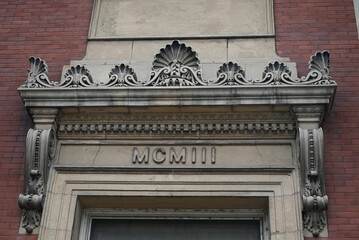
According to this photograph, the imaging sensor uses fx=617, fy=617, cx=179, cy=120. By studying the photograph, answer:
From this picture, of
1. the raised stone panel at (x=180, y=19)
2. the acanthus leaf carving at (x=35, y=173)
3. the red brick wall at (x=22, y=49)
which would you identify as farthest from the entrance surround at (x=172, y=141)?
the raised stone panel at (x=180, y=19)

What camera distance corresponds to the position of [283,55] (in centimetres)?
885

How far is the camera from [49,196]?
7801 millimetres

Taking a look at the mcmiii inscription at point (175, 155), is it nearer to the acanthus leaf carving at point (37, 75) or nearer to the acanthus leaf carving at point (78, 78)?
the acanthus leaf carving at point (78, 78)

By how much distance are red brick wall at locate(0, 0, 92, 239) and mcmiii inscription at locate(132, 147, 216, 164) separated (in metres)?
1.60

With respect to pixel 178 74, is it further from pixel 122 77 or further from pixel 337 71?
pixel 337 71

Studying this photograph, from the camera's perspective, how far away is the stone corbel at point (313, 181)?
7355 mm

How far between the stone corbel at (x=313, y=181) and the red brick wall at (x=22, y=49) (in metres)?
3.59

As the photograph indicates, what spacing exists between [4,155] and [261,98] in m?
3.51

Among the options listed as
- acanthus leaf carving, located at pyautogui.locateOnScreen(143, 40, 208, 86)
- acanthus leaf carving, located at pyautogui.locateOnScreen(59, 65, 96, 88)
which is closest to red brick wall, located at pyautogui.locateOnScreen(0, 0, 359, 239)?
acanthus leaf carving, located at pyautogui.locateOnScreen(59, 65, 96, 88)

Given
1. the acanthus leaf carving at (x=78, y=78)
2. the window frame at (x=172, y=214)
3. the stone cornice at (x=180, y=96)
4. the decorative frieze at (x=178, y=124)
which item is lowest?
the window frame at (x=172, y=214)

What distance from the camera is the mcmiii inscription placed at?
8.01 metres

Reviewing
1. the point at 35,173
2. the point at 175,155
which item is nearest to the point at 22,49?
the point at 35,173

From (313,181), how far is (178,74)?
7.37 feet

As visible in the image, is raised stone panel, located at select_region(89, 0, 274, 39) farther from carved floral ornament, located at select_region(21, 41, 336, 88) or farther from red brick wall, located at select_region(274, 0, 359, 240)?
carved floral ornament, located at select_region(21, 41, 336, 88)
